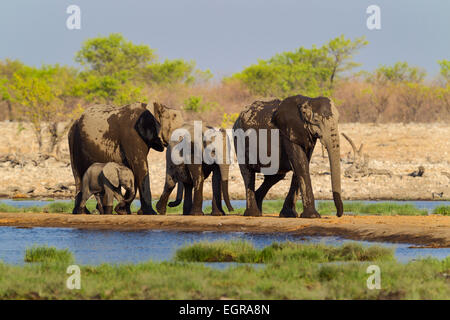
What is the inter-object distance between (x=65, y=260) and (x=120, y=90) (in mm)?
42191

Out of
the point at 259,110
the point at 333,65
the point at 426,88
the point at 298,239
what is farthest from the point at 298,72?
the point at 298,239

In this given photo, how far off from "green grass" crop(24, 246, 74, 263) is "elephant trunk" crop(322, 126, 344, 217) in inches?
243

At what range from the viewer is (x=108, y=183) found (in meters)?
18.8

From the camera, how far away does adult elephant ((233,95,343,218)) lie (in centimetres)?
1741

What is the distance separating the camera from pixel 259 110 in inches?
741

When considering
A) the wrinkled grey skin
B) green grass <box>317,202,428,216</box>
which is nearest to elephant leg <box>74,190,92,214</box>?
the wrinkled grey skin

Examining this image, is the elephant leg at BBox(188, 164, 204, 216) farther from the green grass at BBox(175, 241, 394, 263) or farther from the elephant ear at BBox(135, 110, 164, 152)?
the green grass at BBox(175, 241, 394, 263)

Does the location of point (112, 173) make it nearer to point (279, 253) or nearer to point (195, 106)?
point (279, 253)

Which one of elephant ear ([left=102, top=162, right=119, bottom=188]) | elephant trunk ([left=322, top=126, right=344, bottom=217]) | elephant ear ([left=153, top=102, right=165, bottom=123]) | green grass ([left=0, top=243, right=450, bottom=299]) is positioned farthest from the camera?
elephant ear ([left=153, top=102, right=165, bottom=123])

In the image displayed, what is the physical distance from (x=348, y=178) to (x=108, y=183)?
18562 mm

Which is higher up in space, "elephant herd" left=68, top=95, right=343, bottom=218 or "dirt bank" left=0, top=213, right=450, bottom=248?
"elephant herd" left=68, top=95, right=343, bottom=218

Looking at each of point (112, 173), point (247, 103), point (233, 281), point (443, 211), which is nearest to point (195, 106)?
point (247, 103)

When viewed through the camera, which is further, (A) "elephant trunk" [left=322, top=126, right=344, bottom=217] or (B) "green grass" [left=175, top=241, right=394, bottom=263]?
(A) "elephant trunk" [left=322, top=126, right=344, bottom=217]
